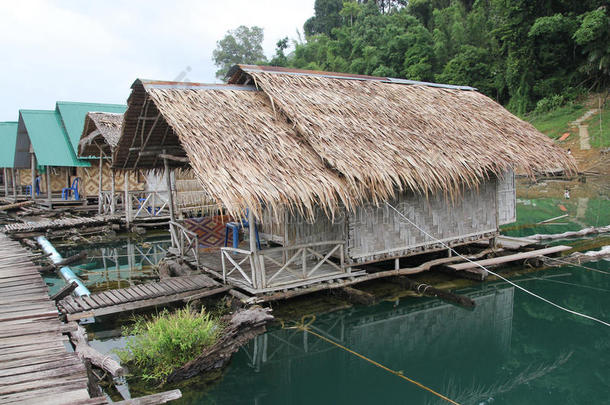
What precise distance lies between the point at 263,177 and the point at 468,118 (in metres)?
5.34

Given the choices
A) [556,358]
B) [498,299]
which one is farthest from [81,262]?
[556,358]

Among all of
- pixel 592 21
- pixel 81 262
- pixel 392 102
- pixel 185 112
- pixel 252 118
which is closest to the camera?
pixel 185 112

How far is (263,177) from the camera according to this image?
627cm

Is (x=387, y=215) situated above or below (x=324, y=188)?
below

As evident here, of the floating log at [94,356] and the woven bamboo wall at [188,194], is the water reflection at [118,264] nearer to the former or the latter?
the woven bamboo wall at [188,194]

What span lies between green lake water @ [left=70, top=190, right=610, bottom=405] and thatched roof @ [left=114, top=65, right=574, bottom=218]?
1.88 m

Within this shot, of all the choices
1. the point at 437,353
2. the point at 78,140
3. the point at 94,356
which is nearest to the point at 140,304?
the point at 94,356

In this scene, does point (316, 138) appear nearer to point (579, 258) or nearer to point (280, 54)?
point (579, 258)

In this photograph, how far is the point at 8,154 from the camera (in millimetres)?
22500

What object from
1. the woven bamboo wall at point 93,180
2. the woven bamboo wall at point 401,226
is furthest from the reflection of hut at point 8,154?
the woven bamboo wall at point 401,226

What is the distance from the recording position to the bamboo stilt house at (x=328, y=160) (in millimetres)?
6430

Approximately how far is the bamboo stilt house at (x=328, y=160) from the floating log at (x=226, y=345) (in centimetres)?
137

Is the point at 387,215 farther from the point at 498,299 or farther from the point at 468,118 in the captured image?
the point at 468,118

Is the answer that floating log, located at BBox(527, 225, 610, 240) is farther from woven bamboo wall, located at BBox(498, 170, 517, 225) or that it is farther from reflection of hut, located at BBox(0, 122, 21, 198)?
reflection of hut, located at BBox(0, 122, 21, 198)
